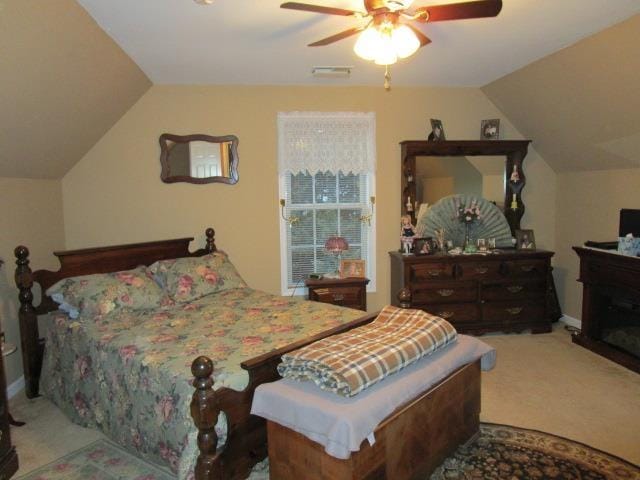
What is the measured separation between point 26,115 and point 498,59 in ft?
11.1

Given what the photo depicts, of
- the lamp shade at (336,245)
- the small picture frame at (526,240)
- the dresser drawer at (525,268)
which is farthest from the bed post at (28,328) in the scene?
the small picture frame at (526,240)

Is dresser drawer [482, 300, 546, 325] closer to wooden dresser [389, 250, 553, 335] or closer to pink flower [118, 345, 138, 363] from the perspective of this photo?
wooden dresser [389, 250, 553, 335]

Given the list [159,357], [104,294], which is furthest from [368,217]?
[159,357]

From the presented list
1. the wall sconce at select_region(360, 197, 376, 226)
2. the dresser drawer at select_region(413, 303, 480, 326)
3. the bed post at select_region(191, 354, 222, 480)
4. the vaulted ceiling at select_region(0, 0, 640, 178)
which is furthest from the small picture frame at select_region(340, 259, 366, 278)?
the bed post at select_region(191, 354, 222, 480)

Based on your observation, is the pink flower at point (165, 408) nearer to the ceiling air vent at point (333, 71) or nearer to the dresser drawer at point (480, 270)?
the ceiling air vent at point (333, 71)

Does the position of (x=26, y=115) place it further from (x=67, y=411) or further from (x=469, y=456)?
(x=469, y=456)

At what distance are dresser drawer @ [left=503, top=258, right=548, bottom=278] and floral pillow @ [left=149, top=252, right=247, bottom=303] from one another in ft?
8.06

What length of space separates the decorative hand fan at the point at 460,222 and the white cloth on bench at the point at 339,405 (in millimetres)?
2519

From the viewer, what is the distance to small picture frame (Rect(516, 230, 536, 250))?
4.60 metres

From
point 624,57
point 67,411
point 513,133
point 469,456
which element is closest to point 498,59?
point 624,57

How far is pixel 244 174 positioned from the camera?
4430 mm

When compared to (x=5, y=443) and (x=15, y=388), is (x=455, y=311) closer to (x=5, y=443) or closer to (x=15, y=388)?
(x=5, y=443)

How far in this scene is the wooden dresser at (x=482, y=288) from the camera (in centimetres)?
429

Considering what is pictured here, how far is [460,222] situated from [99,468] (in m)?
3.59
